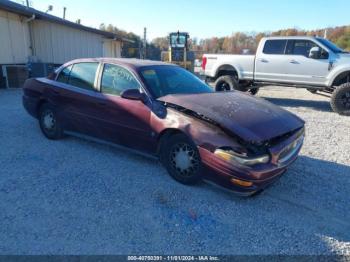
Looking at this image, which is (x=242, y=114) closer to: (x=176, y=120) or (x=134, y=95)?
(x=176, y=120)

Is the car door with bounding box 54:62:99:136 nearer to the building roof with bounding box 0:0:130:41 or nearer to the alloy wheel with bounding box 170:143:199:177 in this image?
the alloy wheel with bounding box 170:143:199:177

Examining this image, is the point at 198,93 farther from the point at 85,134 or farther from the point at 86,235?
the point at 86,235

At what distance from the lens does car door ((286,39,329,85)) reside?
334 inches

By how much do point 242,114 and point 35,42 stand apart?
15.8m

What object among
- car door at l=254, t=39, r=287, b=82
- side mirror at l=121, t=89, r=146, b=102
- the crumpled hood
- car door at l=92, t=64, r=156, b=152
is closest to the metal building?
car door at l=92, t=64, r=156, b=152

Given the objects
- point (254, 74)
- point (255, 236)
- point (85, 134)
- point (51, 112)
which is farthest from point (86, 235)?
point (254, 74)

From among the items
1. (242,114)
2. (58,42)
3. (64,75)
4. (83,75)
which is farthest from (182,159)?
(58,42)

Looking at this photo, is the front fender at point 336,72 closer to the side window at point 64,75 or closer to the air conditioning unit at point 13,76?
the side window at point 64,75

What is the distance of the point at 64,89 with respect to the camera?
4.98 meters

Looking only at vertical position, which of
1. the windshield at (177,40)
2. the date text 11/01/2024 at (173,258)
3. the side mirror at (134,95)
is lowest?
the date text 11/01/2024 at (173,258)

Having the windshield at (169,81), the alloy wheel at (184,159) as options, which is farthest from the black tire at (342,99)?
the alloy wheel at (184,159)

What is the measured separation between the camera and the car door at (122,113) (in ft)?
13.1

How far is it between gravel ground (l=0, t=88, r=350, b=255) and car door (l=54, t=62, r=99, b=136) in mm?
469

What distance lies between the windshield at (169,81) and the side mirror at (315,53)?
5271mm
